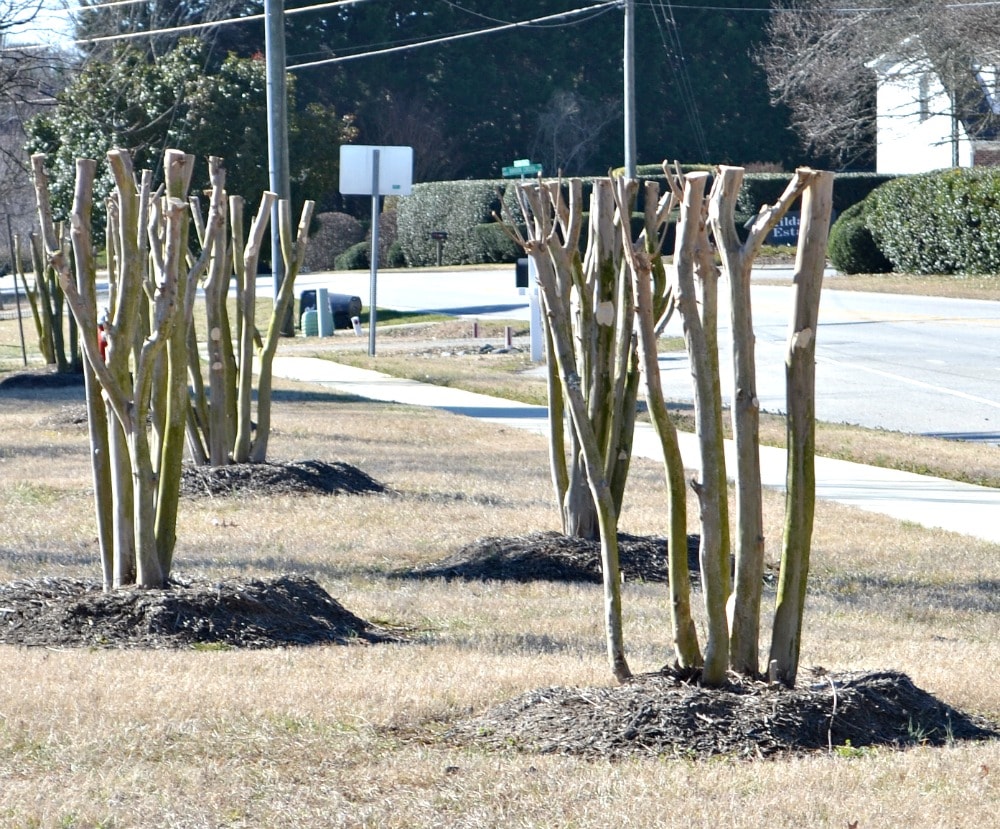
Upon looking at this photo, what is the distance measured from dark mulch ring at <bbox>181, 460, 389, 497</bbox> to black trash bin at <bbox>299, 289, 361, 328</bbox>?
18.3 metres

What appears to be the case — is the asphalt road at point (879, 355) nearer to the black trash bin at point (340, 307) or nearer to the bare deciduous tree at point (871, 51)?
the black trash bin at point (340, 307)

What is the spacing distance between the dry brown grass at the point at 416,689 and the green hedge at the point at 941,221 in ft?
80.1

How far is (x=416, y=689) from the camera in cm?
452

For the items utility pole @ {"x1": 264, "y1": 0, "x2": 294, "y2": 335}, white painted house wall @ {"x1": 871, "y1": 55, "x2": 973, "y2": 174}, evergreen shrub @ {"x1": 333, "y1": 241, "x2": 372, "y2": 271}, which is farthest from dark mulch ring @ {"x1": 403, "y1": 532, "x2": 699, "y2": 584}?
evergreen shrub @ {"x1": 333, "y1": 241, "x2": 372, "y2": 271}

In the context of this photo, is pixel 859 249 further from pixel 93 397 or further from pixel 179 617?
pixel 179 617

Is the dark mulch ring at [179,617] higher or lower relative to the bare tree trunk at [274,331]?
lower

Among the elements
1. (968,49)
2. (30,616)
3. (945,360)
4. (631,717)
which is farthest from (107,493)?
(968,49)

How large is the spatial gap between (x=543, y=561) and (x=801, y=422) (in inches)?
115

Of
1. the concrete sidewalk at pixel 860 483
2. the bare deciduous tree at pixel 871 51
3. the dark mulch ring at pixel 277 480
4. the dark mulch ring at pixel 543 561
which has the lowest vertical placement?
the concrete sidewalk at pixel 860 483

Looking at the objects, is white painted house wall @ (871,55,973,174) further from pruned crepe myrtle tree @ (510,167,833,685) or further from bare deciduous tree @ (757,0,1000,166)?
pruned crepe myrtle tree @ (510,167,833,685)

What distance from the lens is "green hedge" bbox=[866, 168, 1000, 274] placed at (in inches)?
1226

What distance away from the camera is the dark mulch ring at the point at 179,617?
527 cm

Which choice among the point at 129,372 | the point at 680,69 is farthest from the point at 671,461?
the point at 680,69

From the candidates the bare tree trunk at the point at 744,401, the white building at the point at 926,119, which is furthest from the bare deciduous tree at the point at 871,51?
the bare tree trunk at the point at 744,401
